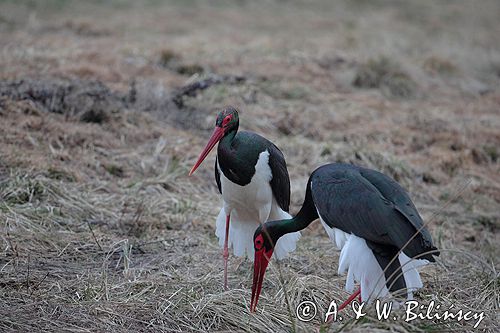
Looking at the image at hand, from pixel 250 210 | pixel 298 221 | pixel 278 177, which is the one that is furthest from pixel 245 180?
pixel 298 221

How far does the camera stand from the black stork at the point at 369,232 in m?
3.82

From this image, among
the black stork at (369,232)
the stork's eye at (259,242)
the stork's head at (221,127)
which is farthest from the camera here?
the stork's head at (221,127)

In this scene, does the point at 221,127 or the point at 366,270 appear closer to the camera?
the point at 366,270

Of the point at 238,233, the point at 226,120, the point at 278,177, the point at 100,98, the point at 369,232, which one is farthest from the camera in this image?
the point at 100,98

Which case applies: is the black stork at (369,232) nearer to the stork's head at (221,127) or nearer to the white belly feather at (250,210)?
the white belly feather at (250,210)

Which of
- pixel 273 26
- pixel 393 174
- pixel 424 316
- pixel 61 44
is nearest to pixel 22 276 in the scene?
pixel 424 316

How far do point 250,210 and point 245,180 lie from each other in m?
0.38

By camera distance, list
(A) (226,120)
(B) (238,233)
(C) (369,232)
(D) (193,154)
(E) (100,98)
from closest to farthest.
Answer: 1. (C) (369,232)
2. (A) (226,120)
3. (B) (238,233)
4. (D) (193,154)
5. (E) (100,98)

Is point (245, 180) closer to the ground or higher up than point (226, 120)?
closer to the ground

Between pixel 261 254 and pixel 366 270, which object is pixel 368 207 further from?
pixel 261 254

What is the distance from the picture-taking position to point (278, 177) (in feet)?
16.0

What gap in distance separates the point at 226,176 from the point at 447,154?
3.90 metres

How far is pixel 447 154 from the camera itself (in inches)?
312

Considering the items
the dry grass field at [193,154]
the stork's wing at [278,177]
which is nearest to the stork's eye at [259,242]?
the dry grass field at [193,154]
